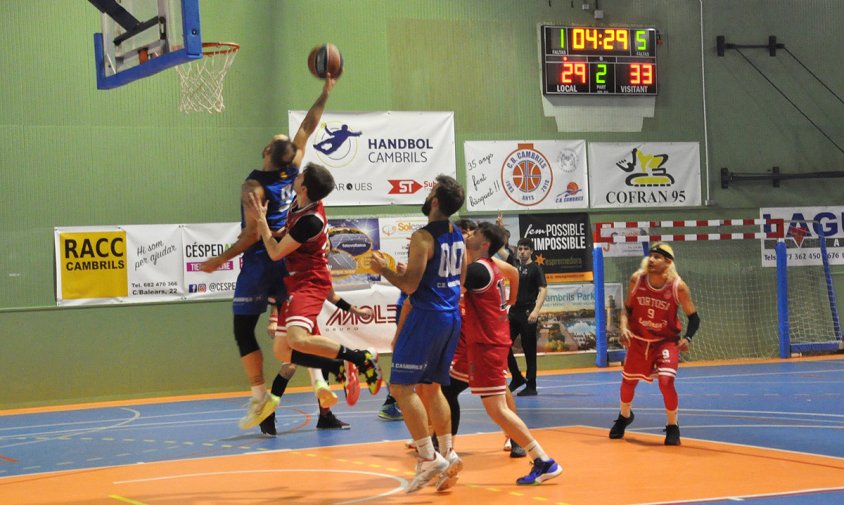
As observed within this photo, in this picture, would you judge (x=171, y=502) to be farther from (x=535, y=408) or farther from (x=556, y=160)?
(x=556, y=160)

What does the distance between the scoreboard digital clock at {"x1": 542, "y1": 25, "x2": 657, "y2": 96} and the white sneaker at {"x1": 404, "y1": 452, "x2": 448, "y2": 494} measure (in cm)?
1206

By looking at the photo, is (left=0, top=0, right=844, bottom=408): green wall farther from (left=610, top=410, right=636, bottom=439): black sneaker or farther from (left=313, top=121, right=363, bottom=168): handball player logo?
(left=610, top=410, right=636, bottom=439): black sneaker

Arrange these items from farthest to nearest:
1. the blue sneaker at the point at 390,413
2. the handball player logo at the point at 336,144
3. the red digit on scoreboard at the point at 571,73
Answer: the red digit on scoreboard at the point at 571,73 → the handball player logo at the point at 336,144 → the blue sneaker at the point at 390,413

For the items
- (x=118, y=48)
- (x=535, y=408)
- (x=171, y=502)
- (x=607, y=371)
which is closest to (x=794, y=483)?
(x=171, y=502)

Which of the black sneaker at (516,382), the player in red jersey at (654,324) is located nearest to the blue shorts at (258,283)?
the player in red jersey at (654,324)

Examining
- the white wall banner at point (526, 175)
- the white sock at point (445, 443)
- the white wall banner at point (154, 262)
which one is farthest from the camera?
the white wall banner at point (526, 175)

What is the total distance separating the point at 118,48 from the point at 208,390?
26.6 ft

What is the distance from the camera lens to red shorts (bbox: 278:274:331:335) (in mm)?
8133

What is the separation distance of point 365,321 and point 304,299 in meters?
9.04

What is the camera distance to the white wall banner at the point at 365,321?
1705cm

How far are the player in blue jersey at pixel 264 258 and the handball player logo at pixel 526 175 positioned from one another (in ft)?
31.8

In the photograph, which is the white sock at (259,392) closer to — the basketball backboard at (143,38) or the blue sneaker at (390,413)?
the basketball backboard at (143,38)

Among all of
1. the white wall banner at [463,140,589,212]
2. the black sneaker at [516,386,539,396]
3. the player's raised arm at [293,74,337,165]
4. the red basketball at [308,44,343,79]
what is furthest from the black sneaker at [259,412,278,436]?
the white wall banner at [463,140,589,212]

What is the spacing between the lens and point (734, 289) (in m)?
19.3
